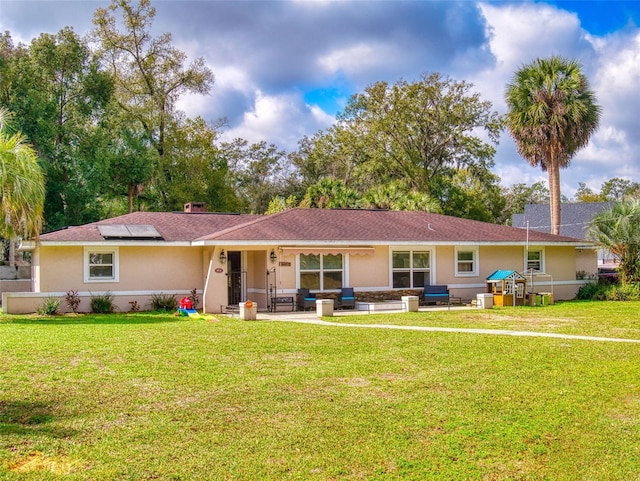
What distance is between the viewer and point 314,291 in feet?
80.4

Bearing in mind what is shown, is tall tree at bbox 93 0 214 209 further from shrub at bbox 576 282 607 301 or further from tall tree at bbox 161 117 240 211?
shrub at bbox 576 282 607 301

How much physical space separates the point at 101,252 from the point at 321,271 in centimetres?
839

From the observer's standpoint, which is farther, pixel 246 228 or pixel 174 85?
pixel 174 85

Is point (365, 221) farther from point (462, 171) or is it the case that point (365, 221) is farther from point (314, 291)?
point (462, 171)

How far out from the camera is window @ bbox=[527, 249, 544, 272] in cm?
2905

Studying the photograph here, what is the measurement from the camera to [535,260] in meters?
29.1

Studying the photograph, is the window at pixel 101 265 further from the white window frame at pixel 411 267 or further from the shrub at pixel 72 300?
the white window frame at pixel 411 267

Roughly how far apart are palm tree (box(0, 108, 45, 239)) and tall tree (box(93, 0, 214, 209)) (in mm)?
22885

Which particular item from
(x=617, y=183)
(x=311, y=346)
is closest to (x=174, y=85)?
(x=311, y=346)

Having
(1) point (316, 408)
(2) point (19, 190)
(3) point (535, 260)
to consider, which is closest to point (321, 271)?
(3) point (535, 260)

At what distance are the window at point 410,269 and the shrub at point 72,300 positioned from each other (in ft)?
40.7

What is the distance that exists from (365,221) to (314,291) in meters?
5.03

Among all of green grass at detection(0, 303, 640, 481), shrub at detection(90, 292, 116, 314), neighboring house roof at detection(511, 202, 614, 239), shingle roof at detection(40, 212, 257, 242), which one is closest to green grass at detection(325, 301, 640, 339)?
green grass at detection(0, 303, 640, 481)

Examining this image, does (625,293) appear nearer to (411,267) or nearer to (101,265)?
(411,267)
